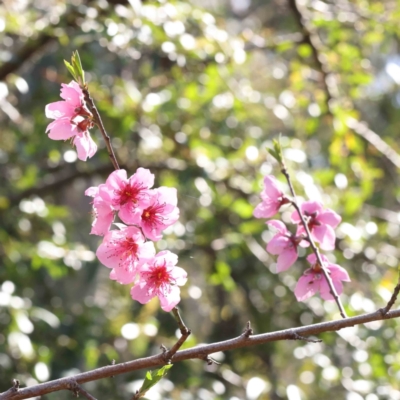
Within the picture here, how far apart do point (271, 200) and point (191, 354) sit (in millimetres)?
Answer: 435

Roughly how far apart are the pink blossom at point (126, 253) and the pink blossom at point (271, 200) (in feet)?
1.05

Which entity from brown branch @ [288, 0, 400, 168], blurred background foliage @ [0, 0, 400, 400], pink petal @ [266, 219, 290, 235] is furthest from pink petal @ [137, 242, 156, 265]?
brown branch @ [288, 0, 400, 168]

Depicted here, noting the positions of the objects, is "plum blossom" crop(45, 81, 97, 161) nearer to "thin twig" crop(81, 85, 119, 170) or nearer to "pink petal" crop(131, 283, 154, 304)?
"thin twig" crop(81, 85, 119, 170)

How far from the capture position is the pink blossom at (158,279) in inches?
41.9

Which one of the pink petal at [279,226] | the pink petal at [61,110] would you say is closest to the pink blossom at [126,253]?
the pink petal at [61,110]

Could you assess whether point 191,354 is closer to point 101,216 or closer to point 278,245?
point 101,216

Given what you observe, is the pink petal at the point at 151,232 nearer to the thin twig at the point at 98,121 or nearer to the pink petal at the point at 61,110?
the thin twig at the point at 98,121

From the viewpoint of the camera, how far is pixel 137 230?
106 cm

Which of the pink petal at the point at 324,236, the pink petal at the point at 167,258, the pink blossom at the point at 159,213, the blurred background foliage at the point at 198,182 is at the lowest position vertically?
the blurred background foliage at the point at 198,182

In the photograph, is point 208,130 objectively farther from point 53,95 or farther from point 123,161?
point 53,95

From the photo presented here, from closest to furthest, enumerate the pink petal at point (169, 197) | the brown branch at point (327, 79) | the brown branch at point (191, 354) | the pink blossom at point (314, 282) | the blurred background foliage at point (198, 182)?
the brown branch at point (191, 354) → the pink petal at point (169, 197) → the pink blossom at point (314, 282) → the blurred background foliage at point (198, 182) → the brown branch at point (327, 79)

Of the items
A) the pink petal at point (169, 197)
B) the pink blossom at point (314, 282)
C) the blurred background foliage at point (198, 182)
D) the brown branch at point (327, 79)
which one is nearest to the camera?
the pink petal at point (169, 197)

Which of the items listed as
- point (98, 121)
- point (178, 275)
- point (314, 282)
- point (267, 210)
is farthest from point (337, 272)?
point (98, 121)

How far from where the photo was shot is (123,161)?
316 centimetres
